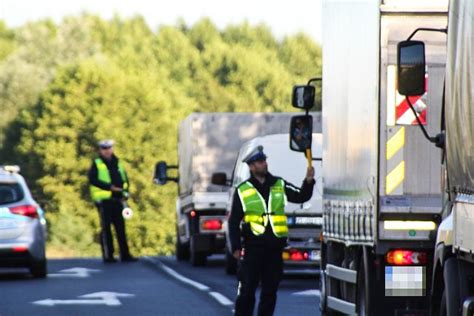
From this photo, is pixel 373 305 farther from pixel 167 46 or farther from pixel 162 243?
pixel 167 46

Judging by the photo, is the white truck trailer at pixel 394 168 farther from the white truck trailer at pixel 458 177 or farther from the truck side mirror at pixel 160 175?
the truck side mirror at pixel 160 175

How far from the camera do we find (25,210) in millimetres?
24344

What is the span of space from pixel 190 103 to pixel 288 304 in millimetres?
82770

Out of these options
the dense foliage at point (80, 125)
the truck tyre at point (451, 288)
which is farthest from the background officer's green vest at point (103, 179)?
the dense foliage at point (80, 125)

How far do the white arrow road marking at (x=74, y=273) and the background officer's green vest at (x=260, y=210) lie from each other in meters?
10.8

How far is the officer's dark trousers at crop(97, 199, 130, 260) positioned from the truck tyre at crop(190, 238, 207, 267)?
1133 millimetres

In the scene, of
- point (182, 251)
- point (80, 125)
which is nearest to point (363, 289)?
point (182, 251)

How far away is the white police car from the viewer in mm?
24188

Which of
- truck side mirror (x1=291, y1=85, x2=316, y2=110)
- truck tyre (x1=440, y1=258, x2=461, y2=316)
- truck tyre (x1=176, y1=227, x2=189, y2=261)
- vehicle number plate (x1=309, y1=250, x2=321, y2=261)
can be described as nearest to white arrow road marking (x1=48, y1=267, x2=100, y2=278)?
truck tyre (x1=176, y1=227, x2=189, y2=261)

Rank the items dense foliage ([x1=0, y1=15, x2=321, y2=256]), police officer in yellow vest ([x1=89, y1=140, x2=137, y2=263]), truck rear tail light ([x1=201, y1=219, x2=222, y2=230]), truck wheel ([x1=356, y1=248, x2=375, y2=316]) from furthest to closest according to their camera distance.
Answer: dense foliage ([x1=0, y1=15, x2=321, y2=256]) < police officer in yellow vest ([x1=89, y1=140, x2=137, y2=263]) < truck rear tail light ([x1=201, y1=219, x2=222, y2=230]) < truck wheel ([x1=356, y1=248, x2=375, y2=316])

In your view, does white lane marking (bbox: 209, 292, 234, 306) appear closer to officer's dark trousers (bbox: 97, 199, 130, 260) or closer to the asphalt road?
the asphalt road

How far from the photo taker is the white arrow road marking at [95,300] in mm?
19672

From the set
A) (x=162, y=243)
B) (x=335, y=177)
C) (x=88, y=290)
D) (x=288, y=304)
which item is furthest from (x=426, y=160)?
(x=162, y=243)

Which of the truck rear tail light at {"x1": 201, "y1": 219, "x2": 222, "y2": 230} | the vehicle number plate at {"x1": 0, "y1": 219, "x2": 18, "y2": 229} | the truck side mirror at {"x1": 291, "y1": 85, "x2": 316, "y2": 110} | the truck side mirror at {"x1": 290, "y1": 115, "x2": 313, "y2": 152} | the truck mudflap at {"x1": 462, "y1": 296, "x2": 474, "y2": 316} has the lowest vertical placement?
the truck rear tail light at {"x1": 201, "y1": 219, "x2": 222, "y2": 230}
